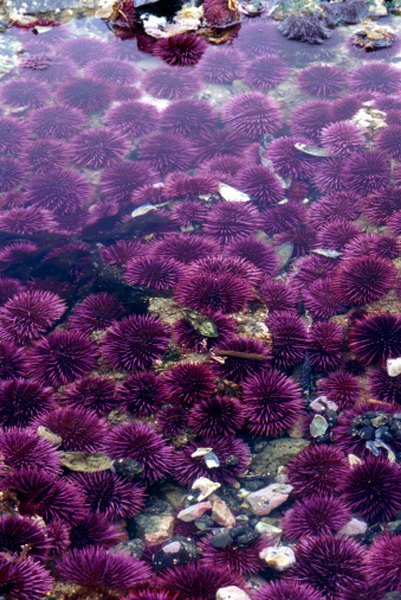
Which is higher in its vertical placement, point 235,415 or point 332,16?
point 332,16

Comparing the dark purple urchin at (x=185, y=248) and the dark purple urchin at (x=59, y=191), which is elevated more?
the dark purple urchin at (x=185, y=248)

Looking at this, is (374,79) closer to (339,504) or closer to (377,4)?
(377,4)

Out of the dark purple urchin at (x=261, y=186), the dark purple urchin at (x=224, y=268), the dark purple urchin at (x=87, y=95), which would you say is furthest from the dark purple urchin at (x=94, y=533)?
the dark purple urchin at (x=87, y=95)

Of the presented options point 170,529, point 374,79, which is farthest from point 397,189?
point 170,529

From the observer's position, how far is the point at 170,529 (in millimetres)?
3469

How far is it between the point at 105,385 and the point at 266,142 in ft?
10.6

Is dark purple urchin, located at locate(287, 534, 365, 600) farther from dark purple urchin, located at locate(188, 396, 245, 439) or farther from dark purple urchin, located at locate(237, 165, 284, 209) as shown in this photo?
dark purple urchin, located at locate(237, 165, 284, 209)

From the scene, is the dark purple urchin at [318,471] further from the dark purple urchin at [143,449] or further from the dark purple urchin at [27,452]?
the dark purple urchin at [27,452]

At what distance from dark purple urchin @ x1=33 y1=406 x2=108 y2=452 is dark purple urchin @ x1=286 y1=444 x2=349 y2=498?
1.16 m

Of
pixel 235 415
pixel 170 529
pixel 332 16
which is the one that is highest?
pixel 332 16

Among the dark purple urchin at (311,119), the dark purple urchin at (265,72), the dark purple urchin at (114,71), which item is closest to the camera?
the dark purple urchin at (311,119)

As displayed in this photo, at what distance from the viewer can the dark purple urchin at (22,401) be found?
375 cm

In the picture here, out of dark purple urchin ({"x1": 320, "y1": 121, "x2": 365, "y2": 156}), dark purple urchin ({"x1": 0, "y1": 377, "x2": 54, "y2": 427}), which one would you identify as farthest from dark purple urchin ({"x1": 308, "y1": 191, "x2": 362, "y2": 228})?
dark purple urchin ({"x1": 0, "y1": 377, "x2": 54, "y2": 427})

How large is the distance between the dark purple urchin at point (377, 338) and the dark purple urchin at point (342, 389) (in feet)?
0.61
